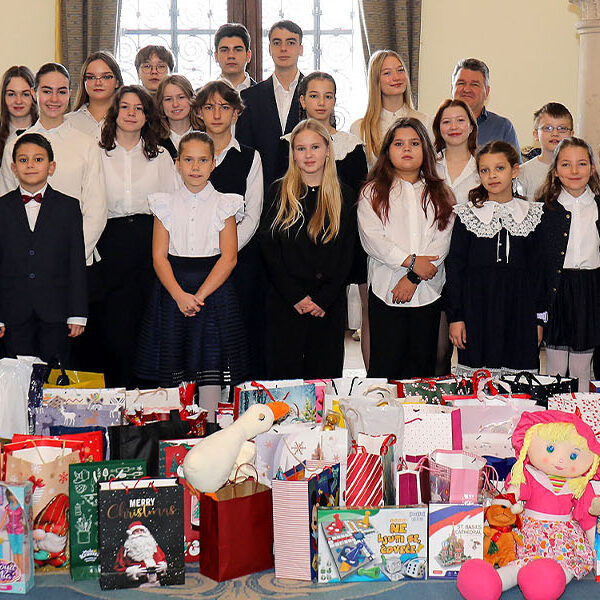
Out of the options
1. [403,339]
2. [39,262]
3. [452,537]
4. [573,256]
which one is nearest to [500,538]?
[452,537]

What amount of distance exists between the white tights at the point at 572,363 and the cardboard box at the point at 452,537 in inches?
60.3

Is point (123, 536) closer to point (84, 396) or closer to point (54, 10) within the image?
point (84, 396)

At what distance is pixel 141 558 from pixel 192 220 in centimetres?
166

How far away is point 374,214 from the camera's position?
381cm

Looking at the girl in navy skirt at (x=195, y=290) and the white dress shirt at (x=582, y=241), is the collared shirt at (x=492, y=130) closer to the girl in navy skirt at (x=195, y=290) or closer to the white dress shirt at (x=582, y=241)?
the white dress shirt at (x=582, y=241)

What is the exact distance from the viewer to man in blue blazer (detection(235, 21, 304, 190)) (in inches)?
168

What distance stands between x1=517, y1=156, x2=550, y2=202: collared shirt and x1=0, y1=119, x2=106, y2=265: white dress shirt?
6.58 ft

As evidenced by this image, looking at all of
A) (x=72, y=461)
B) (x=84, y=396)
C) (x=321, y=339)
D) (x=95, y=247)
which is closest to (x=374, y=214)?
(x=321, y=339)

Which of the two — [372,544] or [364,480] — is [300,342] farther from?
[372,544]

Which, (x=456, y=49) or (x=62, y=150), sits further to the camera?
(x=456, y=49)

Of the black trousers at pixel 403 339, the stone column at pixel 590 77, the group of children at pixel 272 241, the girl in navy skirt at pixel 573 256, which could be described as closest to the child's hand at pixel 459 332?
the group of children at pixel 272 241

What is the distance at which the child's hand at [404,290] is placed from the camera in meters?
3.78

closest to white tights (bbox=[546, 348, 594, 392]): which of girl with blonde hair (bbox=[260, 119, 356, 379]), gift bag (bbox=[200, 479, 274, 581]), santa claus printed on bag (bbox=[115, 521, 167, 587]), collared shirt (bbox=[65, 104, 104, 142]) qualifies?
girl with blonde hair (bbox=[260, 119, 356, 379])

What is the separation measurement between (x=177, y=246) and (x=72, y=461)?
4.49 feet
